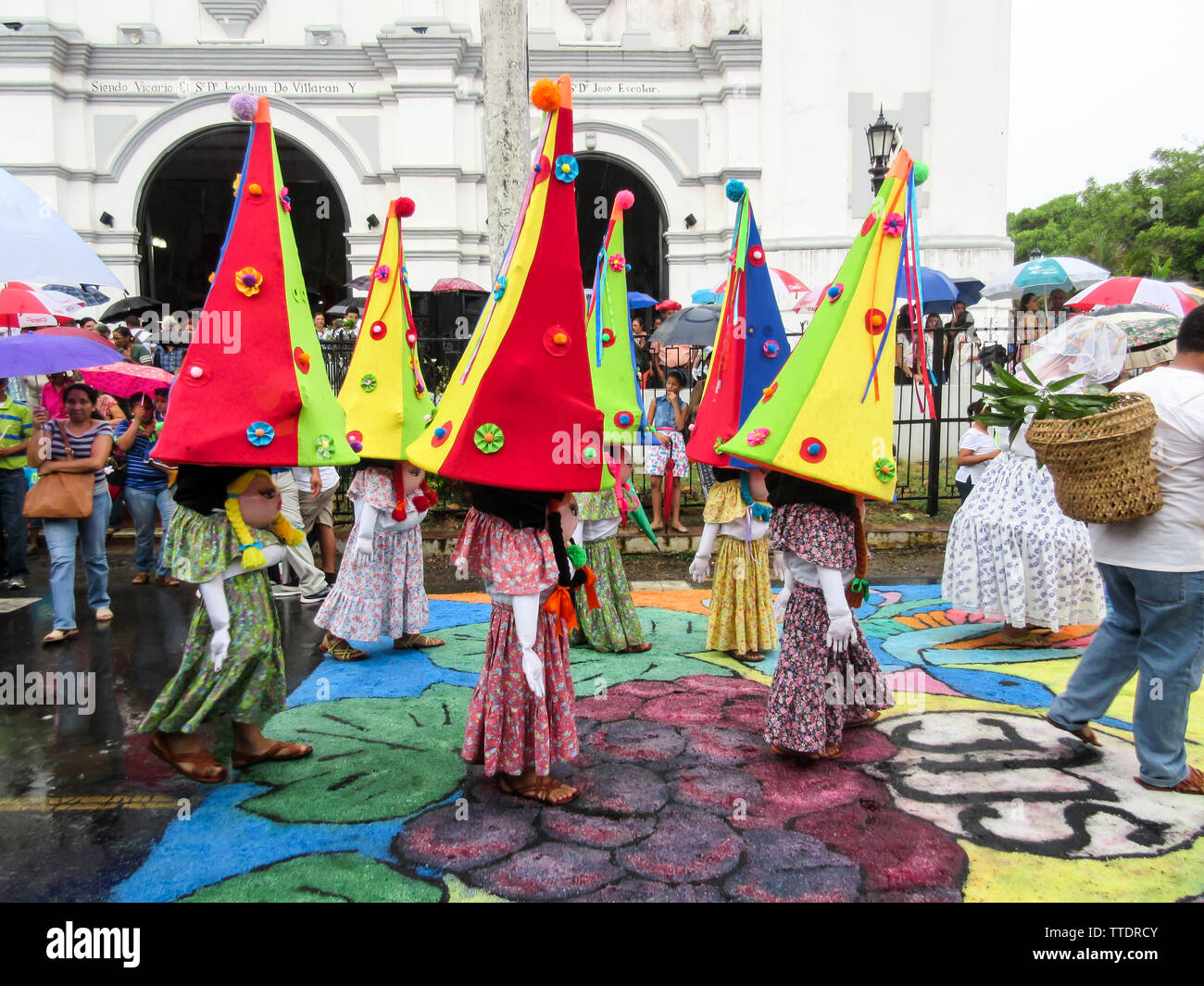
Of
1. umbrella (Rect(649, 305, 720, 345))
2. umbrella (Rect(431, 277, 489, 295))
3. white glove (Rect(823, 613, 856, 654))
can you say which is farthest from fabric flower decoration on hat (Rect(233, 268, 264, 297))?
umbrella (Rect(431, 277, 489, 295))

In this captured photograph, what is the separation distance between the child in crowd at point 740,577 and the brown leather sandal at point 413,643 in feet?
6.19

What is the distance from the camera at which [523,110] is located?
7.27m

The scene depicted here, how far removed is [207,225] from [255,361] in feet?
69.5

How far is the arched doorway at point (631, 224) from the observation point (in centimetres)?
1777

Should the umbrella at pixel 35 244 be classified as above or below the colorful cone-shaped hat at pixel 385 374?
above

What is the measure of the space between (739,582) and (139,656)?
396cm

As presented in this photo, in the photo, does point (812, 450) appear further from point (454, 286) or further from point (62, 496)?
point (454, 286)

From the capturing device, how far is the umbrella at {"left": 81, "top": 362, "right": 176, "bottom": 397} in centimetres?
617

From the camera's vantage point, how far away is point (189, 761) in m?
3.98

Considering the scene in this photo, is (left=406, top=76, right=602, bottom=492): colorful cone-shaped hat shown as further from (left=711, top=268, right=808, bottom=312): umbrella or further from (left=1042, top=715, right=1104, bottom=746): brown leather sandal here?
(left=711, top=268, right=808, bottom=312): umbrella

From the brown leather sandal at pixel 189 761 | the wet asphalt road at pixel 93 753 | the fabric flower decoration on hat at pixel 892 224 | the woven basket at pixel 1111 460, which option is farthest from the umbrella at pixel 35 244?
the woven basket at pixel 1111 460

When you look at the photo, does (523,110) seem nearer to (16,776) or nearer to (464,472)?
(464,472)

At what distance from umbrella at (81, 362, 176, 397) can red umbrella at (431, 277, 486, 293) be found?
7.27 meters

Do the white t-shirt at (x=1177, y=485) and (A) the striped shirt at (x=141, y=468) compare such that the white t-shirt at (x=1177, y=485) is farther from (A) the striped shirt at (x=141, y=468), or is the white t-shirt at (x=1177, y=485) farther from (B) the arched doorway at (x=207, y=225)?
(B) the arched doorway at (x=207, y=225)
